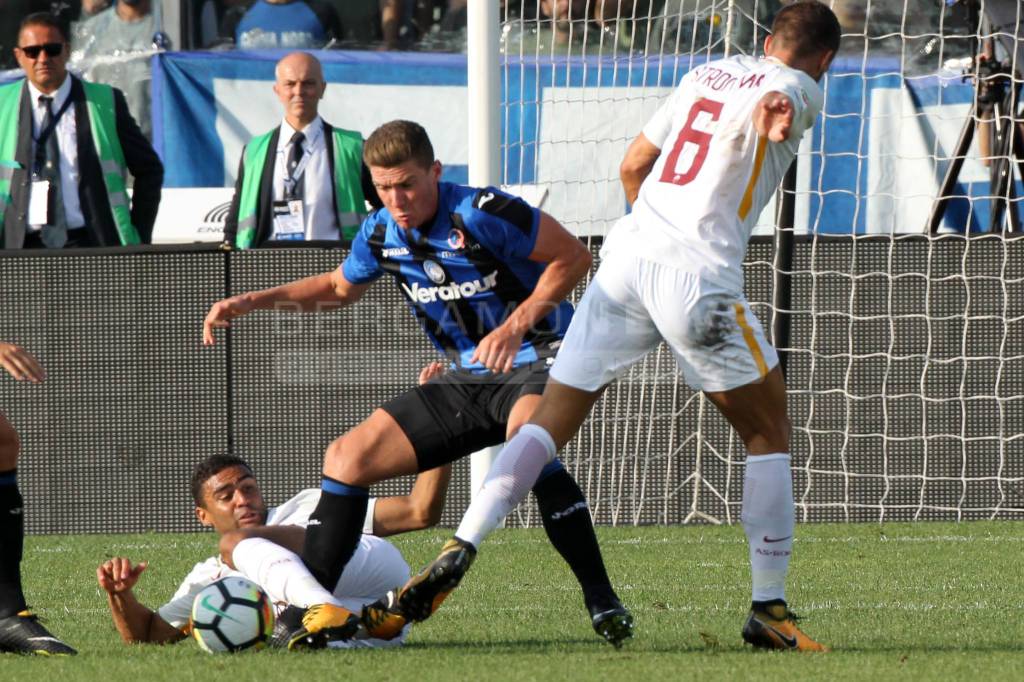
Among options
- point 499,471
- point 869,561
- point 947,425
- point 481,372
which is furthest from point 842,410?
point 499,471

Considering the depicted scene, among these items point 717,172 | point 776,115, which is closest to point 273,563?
point 717,172

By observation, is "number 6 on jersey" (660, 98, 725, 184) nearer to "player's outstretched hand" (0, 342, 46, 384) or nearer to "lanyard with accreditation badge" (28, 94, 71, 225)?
"player's outstretched hand" (0, 342, 46, 384)

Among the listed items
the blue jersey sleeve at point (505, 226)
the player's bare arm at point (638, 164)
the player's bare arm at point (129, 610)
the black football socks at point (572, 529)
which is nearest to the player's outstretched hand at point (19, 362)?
the player's bare arm at point (129, 610)

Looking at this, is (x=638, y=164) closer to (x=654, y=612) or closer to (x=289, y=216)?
(x=654, y=612)

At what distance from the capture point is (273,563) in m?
5.25

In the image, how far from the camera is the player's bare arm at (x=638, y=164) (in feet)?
17.1

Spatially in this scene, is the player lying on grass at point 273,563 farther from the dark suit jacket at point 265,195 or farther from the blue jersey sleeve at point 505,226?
the dark suit jacket at point 265,195

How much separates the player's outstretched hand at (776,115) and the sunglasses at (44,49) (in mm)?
5577

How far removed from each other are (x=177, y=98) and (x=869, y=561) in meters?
6.47

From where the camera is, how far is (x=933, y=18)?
10.9 m

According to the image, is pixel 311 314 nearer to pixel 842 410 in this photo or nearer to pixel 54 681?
pixel 842 410

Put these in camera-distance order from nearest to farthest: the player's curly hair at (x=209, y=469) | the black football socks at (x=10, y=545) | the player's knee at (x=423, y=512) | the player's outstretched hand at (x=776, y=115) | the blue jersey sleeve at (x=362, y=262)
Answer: the player's outstretched hand at (x=776, y=115) → the black football socks at (x=10, y=545) → the blue jersey sleeve at (x=362, y=262) → the player's curly hair at (x=209, y=469) → the player's knee at (x=423, y=512)

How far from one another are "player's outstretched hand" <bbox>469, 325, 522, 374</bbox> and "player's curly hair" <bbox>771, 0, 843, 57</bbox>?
1242 millimetres

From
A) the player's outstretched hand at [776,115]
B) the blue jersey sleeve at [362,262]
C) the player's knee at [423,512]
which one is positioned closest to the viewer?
the player's outstretched hand at [776,115]
